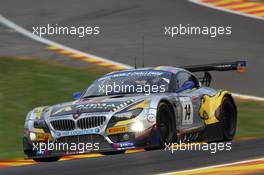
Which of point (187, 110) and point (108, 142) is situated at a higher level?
point (187, 110)

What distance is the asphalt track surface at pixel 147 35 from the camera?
2228 cm

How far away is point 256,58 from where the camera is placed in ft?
74.6

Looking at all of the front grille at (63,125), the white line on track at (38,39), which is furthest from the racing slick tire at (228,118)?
the white line on track at (38,39)

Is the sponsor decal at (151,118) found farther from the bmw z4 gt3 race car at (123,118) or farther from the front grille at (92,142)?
the front grille at (92,142)

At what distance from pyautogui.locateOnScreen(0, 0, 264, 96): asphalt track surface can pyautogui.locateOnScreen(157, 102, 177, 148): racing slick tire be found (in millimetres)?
7865

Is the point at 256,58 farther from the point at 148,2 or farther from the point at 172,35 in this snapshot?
the point at 148,2

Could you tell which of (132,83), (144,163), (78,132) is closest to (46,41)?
(132,83)

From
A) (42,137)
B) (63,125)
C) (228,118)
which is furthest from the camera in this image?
(228,118)

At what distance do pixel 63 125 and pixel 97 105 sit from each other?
0.52m

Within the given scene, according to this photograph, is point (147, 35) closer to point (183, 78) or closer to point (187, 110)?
point (183, 78)

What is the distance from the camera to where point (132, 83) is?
12758 millimetres

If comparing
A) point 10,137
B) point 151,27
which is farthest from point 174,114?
point 151,27

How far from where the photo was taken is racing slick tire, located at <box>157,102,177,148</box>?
11.5 metres

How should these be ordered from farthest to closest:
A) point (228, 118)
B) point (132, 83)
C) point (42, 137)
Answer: point (228, 118) < point (132, 83) < point (42, 137)
